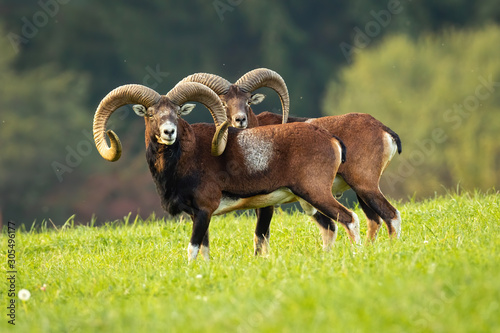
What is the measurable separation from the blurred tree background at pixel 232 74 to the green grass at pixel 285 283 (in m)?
27.2

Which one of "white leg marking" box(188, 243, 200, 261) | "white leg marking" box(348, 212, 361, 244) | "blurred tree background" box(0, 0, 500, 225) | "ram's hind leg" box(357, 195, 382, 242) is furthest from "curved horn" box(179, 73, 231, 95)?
"blurred tree background" box(0, 0, 500, 225)

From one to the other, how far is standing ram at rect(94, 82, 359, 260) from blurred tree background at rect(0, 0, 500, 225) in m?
27.7

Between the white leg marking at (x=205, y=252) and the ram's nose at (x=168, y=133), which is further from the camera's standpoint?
the white leg marking at (x=205, y=252)

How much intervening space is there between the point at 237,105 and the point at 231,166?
1.89 m

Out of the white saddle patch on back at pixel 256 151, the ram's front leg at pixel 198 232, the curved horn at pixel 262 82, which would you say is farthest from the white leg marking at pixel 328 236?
the curved horn at pixel 262 82

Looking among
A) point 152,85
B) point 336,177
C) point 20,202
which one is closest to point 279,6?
point 152,85

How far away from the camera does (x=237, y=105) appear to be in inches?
420

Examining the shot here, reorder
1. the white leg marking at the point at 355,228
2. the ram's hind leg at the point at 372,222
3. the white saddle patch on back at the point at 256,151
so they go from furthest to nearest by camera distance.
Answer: the ram's hind leg at the point at 372,222 → the white saddle patch on back at the point at 256,151 → the white leg marking at the point at 355,228

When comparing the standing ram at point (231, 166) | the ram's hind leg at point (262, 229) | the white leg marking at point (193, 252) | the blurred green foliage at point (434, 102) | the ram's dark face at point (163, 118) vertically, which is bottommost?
the blurred green foliage at point (434, 102)

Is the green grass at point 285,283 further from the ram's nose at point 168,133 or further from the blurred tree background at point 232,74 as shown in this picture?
the blurred tree background at point 232,74

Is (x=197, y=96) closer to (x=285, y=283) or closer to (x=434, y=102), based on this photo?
(x=285, y=283)

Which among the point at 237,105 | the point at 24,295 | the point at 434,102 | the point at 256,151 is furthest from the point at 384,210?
the point at 434,102

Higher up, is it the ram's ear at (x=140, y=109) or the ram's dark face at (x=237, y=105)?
the ram's ear at (x=140, y=109)

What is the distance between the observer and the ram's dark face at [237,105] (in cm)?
1041
